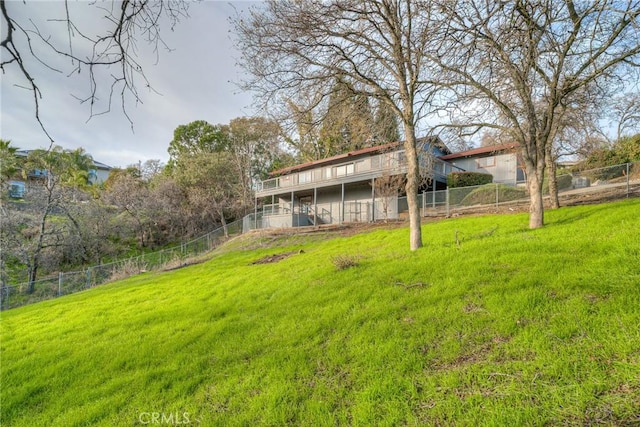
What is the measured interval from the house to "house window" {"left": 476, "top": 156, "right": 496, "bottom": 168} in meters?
2.48

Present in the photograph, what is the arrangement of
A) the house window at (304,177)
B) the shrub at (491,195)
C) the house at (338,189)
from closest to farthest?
the shrub at (491,195) → the house at (338,189) → the house window at (304,177)

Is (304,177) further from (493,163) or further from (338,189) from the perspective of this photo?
(493,163)

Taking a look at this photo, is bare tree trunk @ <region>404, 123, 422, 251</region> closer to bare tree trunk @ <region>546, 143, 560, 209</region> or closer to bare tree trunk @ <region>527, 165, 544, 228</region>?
bare tree trunk @ <region>527, 165, 544, 228</region>

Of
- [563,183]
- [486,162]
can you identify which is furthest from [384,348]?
[486,162]

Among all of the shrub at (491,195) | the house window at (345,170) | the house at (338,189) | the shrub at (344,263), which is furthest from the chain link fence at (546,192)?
the shrub at (344,263)

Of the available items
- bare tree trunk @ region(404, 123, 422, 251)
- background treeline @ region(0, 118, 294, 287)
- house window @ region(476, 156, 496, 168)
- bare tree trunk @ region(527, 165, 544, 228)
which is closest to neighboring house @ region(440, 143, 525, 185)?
house window @ region(476, 156, 496, 168)

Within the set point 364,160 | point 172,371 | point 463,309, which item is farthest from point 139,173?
point 463,309

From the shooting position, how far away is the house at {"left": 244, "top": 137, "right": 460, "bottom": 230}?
19406 mm

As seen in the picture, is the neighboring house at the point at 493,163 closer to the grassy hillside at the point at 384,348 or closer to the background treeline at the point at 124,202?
the background treeline at the point at 124,202

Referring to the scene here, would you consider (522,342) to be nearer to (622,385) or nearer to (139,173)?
(622,385)

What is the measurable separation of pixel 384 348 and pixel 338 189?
67.4 ft

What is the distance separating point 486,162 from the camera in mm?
22016

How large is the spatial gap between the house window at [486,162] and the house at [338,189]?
97.5 inches

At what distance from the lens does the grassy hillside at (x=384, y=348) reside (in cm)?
247
